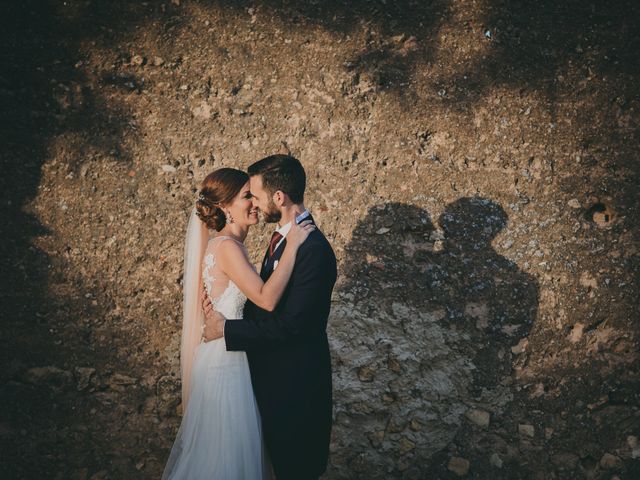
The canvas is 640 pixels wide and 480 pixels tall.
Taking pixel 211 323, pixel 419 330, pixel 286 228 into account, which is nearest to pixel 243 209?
pixel 286 228

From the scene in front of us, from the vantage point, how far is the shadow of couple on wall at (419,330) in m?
4.39

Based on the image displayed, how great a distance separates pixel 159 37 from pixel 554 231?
3.89 metres

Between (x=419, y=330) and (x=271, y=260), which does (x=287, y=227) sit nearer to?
(x=271, y=260)

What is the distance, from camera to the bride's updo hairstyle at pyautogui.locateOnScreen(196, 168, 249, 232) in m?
3.64

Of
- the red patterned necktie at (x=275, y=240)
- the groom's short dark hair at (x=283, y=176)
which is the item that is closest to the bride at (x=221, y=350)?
the red patterned necktie at (x=275, y=240)

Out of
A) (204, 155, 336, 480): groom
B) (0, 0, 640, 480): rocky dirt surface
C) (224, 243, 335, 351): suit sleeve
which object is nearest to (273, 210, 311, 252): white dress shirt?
(204, 155, 336, 480): groom

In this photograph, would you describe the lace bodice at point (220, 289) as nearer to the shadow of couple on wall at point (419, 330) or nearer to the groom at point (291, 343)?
the groom at point (291, 343)

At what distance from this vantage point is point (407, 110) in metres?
4.76

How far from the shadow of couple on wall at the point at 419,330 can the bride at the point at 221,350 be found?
125 cm

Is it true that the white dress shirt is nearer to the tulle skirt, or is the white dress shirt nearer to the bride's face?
the bride's face

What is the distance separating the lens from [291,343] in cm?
320

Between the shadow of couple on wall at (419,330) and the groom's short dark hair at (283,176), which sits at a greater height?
the groom's short dark hair at (283,176)

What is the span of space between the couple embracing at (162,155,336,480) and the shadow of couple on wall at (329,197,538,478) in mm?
1142

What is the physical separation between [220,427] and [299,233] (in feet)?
4.22
